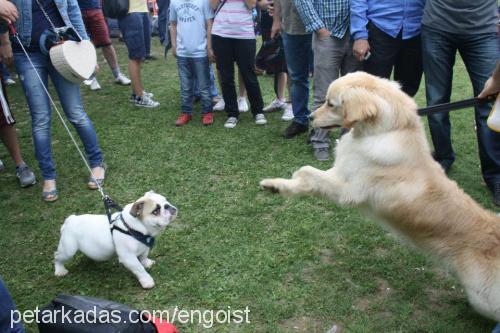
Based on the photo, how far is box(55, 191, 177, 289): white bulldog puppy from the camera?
289 cm

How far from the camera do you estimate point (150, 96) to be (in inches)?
283

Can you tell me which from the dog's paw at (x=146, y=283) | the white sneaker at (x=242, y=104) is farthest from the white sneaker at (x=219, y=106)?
the dog's paw at (x=146, y=283)

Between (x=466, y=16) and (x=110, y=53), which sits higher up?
(x=466, y=16)

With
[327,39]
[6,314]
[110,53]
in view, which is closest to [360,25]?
[327,39]

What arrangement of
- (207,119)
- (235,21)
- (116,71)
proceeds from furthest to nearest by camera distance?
(116,71) → (207,119) → (235,21)

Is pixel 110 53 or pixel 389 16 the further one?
pixel 110 53

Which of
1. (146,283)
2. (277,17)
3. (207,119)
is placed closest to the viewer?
(146,283)

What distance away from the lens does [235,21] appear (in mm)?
Answer: 5398

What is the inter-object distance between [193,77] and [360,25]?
2672 millimetres

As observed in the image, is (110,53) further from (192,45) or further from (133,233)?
(133,233)

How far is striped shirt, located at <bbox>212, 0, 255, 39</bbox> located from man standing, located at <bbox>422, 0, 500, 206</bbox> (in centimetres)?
221

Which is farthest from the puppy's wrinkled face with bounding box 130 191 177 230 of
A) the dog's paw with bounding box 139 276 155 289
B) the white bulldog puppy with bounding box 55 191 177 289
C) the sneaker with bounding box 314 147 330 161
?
the sneaker with bounding box 314 147 330 161

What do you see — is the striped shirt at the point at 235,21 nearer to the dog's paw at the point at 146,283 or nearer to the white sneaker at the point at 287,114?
the white sneaker at the point at 287,114

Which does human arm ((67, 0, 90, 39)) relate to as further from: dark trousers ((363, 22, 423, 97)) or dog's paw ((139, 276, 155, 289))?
dark trousers ((363, 22, 423, 97))
